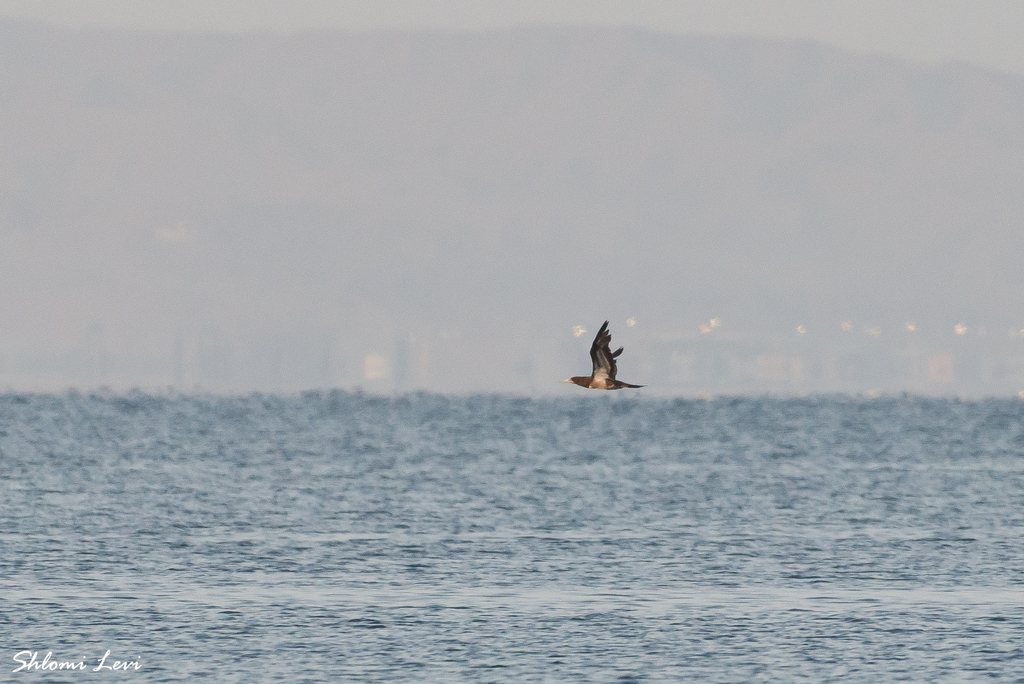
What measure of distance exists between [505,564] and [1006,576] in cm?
1467

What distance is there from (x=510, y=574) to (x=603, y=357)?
23838 millimetres

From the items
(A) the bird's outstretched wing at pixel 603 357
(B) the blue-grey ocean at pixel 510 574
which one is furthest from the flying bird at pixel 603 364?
(B) the blue-grey ocean at pixel 510 574

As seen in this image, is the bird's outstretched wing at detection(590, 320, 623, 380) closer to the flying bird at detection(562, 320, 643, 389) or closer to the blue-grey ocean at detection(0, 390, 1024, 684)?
the flying bird at detection(562, 320, 643, 389)

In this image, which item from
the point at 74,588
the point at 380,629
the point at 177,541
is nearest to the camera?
the point at 380,629

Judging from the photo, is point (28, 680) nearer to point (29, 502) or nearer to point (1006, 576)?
point (1006, 576)

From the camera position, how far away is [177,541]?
5519cm

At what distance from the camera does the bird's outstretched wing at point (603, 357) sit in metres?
24.8

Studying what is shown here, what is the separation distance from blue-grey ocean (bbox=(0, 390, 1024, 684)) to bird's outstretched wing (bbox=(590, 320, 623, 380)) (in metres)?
10.8

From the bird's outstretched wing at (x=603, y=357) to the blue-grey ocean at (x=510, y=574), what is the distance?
10803 millimetres

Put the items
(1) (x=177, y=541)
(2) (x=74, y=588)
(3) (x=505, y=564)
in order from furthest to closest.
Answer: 1. (1) (x=177, y=541)
2. (3) (x=505, y=564)
3. (2) (x=74, y=588)

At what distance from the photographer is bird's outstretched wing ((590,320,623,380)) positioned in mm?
24844

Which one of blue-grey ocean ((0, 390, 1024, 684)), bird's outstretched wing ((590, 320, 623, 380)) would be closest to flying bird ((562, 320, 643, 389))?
bird's outstretched wing ((590, 320, 623, 380))

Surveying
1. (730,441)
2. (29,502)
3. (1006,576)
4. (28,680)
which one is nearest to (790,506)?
(1006,576)

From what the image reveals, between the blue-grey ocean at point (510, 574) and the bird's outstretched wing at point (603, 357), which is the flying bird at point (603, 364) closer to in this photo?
the bird's outstretched wing at point (603, 357)
